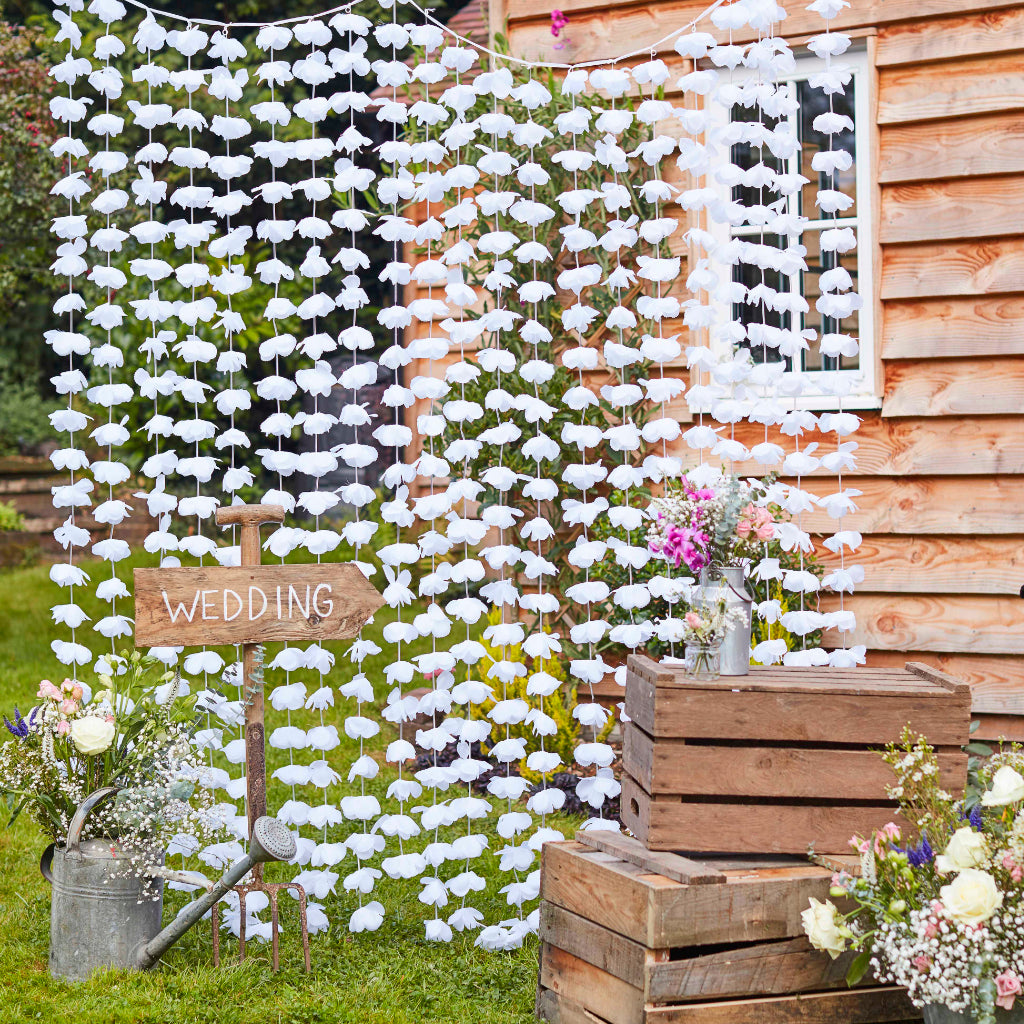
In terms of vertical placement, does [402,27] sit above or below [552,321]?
above

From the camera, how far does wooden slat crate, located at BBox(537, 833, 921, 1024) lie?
2.60m

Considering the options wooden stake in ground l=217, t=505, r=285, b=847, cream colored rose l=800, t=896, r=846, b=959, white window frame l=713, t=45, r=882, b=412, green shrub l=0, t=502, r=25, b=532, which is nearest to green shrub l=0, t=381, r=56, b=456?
green shrub l=0, t=502, r=25, b=532

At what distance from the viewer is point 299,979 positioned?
3207 mm

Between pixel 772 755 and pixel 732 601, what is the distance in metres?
0.38

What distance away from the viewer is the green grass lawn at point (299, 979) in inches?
117

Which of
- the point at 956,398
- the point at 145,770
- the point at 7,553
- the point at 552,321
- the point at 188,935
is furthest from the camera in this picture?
the point at 7,553

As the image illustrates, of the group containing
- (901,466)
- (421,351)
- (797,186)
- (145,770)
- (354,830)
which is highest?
(797,186)

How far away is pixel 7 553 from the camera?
31.2ft

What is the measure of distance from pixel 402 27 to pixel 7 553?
23.5 ft

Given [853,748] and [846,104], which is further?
[846,104]

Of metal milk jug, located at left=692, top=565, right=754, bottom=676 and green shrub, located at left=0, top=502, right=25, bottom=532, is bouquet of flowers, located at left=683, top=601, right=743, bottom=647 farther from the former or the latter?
green shrub, located at left=0, top=502, right=25, bottom=532

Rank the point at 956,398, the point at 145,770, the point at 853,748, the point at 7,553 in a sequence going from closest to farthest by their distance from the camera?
1. the point at 853,748
2. the point at 145,770
3. the point at 956,398
4. the point at 7,553

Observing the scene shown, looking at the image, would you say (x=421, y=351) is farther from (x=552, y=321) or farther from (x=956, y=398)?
(x=956, y=398)

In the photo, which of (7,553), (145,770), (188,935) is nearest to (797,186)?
(145,770)
